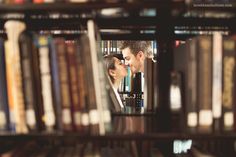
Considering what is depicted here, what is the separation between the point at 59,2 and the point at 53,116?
0.39 metres

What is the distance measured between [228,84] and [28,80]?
688 mm

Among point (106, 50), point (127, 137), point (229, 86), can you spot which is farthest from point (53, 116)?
point (106, 50)

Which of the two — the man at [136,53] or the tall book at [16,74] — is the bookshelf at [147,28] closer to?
the tall book at [16,74]

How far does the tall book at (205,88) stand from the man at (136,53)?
2270mm

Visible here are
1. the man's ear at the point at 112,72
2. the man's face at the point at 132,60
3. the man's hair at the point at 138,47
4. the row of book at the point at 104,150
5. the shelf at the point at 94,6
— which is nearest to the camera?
the shelf at the point at 94,6

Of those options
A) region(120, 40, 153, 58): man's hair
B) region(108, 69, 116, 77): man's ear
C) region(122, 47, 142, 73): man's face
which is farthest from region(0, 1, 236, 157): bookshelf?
region(122, 47, 142, 73): man's face

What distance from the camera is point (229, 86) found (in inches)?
38.3

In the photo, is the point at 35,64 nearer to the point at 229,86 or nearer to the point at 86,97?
the point at 86,97

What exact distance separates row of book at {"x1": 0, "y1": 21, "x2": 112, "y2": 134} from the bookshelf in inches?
1.9

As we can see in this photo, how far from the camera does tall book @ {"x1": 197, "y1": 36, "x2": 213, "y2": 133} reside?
96cm

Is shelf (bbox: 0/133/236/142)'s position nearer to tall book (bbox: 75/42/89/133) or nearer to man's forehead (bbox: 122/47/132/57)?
tall book (bbox: 75/42/89/133)

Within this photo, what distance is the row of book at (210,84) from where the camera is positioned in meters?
0.95

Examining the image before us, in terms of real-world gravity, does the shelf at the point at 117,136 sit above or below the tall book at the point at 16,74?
below

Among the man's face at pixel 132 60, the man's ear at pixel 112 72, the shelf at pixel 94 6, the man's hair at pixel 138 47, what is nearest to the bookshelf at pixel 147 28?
the shelf at pixel 94 6
